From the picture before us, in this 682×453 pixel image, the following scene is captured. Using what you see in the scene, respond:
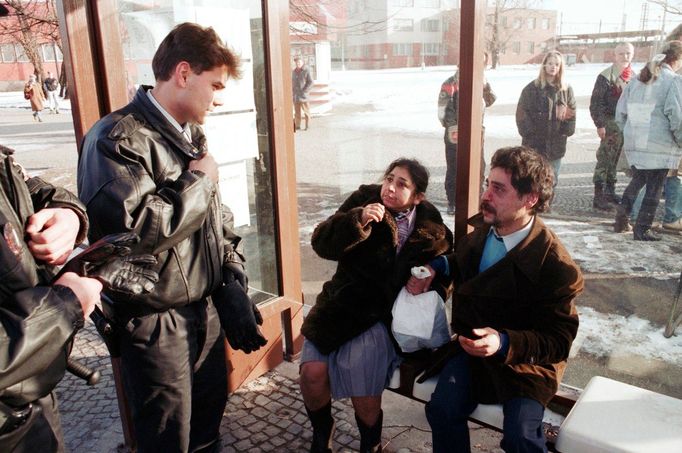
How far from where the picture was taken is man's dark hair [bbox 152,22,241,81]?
2.15 metres

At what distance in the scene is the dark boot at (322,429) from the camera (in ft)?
8.75

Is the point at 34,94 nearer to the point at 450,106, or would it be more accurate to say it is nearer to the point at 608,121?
the point at 450,106

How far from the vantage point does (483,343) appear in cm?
213

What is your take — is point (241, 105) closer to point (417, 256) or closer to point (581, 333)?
point (417, 256)

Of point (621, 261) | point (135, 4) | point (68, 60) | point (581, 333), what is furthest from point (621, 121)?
point (68, 60)

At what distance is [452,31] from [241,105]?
2989 millimetres

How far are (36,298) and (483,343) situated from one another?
1.57m

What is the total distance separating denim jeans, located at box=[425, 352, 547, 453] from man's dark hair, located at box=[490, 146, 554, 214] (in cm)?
78

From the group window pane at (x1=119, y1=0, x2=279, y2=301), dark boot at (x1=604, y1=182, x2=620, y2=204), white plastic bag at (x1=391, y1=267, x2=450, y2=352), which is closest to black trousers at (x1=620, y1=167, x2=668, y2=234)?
dark boot at (x1=604, y1=182, x2=620, y2=204)

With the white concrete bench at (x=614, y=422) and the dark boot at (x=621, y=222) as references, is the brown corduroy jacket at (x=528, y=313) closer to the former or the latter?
the white concrete bench at (x=614, y=422)

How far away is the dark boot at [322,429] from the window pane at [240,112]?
1.04 meters

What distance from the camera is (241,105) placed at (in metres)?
3.20

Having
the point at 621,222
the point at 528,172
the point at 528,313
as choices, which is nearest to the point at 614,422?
the point at 528,313

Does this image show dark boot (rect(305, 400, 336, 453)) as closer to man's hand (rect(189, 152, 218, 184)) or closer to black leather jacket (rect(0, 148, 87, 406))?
man's hand (rect(189, 152, 218, 184))
